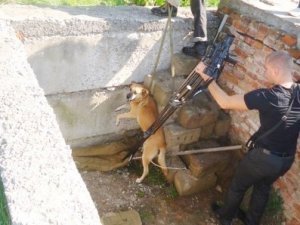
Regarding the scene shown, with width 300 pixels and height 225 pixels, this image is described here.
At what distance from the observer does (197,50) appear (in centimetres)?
466

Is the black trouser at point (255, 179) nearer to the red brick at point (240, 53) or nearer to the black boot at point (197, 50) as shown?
the red brick at point (240, 53)

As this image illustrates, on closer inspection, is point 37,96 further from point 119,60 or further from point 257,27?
point 257,27

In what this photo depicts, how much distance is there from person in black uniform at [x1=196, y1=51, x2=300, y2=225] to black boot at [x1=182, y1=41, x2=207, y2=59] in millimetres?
802

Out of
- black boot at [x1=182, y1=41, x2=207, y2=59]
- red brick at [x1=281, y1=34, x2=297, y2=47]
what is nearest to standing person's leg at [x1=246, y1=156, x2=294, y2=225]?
red brick at [x1=281, y1=34, x2=297, y2=47]

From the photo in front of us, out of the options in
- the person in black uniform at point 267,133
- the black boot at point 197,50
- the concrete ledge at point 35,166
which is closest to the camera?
the concrete ledge at point 35,166

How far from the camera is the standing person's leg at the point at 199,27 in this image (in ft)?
14.2

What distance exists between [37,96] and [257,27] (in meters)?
2.61

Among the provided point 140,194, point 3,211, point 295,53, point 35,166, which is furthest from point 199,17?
point 3,211

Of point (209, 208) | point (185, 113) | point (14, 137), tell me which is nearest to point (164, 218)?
point (209, 208)

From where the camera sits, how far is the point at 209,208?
4852 millimetres

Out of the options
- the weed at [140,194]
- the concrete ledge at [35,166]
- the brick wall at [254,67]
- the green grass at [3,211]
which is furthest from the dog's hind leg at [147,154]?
the green grass at [3,211]

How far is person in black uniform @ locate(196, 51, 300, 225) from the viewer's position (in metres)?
3.49

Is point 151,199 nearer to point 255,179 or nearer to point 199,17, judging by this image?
point 255,179

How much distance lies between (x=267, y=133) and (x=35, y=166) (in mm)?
2310
